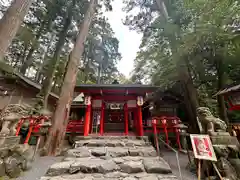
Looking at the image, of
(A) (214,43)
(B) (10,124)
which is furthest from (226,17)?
(B) (10,124)

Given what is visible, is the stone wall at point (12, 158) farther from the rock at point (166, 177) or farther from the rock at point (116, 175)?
the rock at point (166, 177)

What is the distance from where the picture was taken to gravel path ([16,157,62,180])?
3.22 m

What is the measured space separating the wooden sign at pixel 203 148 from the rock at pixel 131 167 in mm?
1390

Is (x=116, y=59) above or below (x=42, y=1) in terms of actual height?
above

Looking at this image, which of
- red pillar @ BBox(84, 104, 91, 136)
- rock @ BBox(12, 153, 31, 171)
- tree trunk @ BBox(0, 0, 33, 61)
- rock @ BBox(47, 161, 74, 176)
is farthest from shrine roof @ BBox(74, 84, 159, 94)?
rock @ BBox(47, 161, 74, 176)

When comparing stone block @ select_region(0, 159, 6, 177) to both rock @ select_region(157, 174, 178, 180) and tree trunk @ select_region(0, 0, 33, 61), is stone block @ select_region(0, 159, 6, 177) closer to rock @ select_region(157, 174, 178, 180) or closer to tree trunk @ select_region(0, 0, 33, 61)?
tree trunk @ select_region(0, 0, 33, 61)

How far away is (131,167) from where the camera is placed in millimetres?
3104

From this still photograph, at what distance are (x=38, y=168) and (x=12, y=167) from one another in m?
0.83

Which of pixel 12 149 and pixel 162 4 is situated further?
pixel 162 4

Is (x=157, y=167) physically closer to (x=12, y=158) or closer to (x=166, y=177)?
(x=166, y=177)

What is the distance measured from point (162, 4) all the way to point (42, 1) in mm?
8370

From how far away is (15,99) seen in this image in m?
7.95

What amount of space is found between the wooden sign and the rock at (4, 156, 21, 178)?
180 inches

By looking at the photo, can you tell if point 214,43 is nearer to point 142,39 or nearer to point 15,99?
point 142,39
